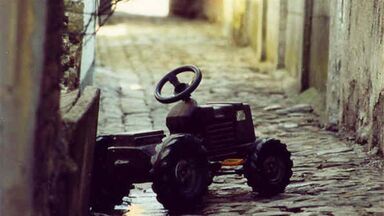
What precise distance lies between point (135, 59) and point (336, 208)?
12.4 meters

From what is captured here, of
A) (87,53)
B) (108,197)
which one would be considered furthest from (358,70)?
(87,53)

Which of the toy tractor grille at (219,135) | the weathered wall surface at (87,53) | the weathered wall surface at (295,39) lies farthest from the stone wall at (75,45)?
the weathered wall surface at (295,39)

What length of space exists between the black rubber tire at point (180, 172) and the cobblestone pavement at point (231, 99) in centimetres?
19

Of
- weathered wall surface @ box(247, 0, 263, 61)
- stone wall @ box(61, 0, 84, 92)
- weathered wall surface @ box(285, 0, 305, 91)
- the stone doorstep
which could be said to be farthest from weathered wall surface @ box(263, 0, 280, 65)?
the stone doorstep

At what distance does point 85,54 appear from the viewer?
14.3 m

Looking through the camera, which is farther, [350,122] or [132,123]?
[132,123]

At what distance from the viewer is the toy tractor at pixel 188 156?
7.83 m

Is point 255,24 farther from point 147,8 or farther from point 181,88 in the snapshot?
point 147,8

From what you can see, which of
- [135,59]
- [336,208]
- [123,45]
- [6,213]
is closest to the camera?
[6,213]

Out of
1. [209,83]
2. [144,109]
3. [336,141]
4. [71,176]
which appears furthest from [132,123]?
[71,176]

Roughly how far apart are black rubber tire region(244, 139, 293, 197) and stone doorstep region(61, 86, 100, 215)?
5.47 feet

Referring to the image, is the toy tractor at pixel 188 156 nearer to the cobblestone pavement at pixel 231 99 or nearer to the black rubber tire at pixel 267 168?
the black rubber tire at pixel 267 168

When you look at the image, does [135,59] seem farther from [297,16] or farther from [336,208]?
[336,208]

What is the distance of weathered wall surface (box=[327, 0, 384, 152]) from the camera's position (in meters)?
10.5
